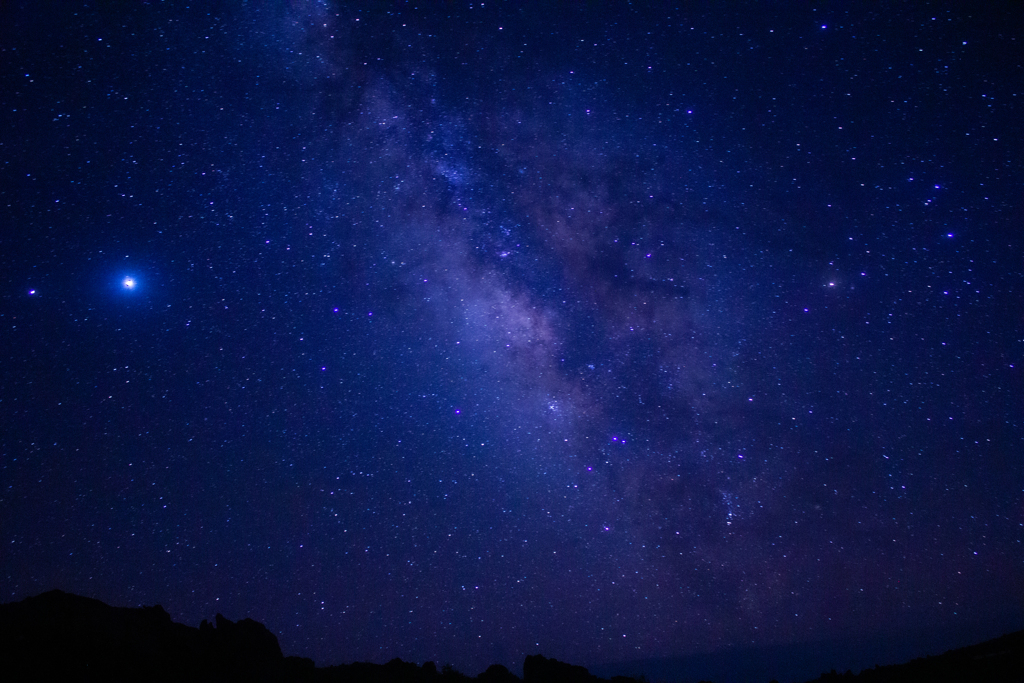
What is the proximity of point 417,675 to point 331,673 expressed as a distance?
1886 millimetres

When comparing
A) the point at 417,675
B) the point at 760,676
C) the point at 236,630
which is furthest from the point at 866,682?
the point at 760,676

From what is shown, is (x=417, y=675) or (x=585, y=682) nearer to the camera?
(x=417, y=675)

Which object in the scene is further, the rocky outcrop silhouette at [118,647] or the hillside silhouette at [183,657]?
the hillside silhouette at [183,657]

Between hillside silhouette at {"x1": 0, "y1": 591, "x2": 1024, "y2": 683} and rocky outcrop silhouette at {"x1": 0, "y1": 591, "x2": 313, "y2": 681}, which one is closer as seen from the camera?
rocky outcrop silhouette at {"x1": 0, "y1": 591, "x2": 313, "y2": 681}

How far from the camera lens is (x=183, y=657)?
932 cm

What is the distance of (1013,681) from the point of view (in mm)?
9039

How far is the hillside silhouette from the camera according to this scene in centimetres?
813

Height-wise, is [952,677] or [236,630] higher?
[236,630]

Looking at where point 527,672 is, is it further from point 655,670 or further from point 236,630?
point 655,670

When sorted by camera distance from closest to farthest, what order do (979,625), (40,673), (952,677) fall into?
(40,673) → (952,677) → (979,625)

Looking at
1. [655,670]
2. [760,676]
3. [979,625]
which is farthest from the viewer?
[979,625]

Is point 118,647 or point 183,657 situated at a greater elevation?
point 118,647

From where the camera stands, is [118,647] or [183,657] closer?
[118,647]

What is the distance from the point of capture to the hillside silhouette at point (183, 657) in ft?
26.7
